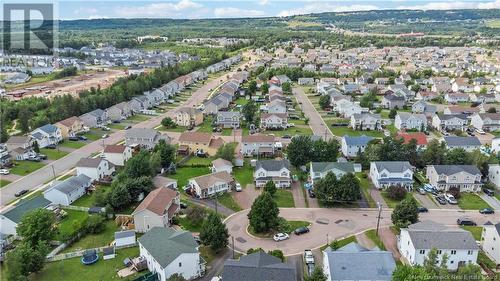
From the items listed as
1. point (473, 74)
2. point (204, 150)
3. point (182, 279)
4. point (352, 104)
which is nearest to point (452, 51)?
point (473, 74)

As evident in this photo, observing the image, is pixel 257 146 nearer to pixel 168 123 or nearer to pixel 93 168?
pixel 168 123

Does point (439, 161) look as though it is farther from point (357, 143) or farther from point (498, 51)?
point (498, 51)

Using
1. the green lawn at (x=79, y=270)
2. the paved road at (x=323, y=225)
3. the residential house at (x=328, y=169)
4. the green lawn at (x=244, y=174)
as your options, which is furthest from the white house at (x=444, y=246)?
the green lawn at (x=79, y=270)

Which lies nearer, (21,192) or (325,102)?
(21,192)

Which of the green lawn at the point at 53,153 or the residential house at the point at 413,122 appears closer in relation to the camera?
the green lawn at the point at 53,153

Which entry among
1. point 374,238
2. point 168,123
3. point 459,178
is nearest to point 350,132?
point 459,178

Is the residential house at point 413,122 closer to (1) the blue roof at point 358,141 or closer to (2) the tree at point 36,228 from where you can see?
(1) the blue roof at point 358,141
